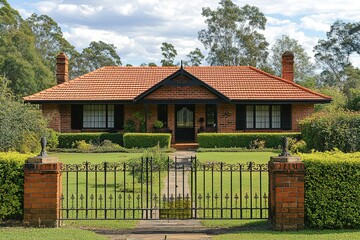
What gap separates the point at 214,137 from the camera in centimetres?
2723

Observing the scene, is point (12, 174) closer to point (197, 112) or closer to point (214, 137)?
point (214, 137)

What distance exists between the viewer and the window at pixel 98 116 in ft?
99.7

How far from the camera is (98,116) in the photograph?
30.4m

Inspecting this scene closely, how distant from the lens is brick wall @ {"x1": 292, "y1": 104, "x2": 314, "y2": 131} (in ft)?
99.2

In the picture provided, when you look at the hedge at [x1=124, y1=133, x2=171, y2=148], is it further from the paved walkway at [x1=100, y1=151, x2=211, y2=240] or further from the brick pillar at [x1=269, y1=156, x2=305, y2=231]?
the brick pillar at [x1=269, y1=156, x2=305, y2=231]

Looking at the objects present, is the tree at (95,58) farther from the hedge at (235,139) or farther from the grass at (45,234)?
the grass at (45,234)

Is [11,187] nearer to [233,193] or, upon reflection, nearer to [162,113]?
[233,193]

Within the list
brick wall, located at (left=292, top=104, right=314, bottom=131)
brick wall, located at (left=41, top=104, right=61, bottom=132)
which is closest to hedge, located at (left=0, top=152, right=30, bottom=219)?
brick wall, located at (left=41, top=104, right=61, bottom=132)

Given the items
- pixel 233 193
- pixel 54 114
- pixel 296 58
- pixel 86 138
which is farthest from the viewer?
pixel 296 58

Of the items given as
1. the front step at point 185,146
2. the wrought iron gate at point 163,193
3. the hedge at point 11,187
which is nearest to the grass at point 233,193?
the wrought iron gate at point 163,193

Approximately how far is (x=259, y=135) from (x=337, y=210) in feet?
62.2

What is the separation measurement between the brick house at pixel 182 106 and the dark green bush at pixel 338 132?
7922 mm

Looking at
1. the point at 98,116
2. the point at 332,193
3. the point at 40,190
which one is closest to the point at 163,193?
the point at 40,190

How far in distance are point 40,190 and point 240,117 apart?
22.2m
